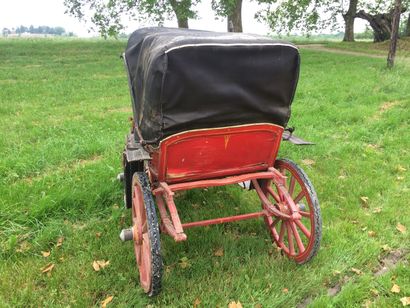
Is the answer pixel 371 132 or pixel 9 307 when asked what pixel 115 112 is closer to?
pixel 371 132

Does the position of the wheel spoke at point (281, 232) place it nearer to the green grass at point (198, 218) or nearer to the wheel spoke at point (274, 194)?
the green grass at point (198, 218)

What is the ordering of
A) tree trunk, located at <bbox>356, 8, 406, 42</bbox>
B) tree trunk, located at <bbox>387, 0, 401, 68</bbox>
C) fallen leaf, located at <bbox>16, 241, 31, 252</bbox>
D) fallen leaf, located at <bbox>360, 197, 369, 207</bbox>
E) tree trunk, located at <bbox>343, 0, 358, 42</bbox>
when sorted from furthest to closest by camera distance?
tree trunk, located at <bbox>343, 0, 358, 42</bbox>
tree trunk, located at <bbox>356, 8, 406, 42</bbox>
tree trunk, located at <bbox>387, 0, 401, 68</bbox>
fallen leaf, located at <bbox>360, 197, 369, 207</bbox>
fallen leaf, located at <bbox>16, 241, 31, 252</bbox>

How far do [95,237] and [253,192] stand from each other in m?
1.90

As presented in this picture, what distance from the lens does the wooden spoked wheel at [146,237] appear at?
2809 millimetres

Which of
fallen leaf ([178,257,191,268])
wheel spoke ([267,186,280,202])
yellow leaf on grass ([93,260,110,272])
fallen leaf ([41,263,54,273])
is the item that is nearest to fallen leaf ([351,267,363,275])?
wheel spoke ([267,186,280,202])

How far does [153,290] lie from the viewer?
2.91 m

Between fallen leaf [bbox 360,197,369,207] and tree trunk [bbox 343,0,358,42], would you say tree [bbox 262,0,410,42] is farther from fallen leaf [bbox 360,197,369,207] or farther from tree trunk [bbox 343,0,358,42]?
fallen leaf [bbox 360,197,369,207]

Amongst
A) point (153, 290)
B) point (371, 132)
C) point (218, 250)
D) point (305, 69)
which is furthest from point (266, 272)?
point (305, 69)

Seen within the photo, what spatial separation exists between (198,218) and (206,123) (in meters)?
1.47

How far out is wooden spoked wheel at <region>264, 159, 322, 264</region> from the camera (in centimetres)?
324

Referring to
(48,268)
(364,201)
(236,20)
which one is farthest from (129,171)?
(236,20)

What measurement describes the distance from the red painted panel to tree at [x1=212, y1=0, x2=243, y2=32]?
16277mm

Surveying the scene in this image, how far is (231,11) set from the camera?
19.1 m

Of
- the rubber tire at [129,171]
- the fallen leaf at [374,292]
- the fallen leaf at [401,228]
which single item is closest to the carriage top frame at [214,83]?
the rubber tire at [129,171]
